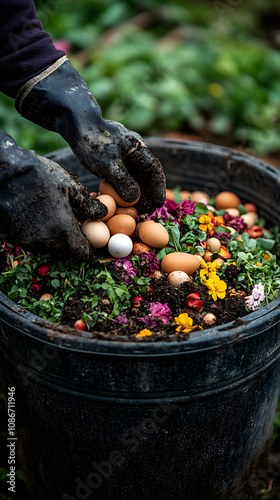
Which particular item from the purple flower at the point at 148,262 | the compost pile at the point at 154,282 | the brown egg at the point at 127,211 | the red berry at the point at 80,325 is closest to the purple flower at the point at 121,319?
the compost pile at the point at 154,282

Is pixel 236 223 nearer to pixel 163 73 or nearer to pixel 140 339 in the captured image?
pixel 140 339

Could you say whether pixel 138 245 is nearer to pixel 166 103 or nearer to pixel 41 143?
pixel 41 143

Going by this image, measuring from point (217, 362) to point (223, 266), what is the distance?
1.65 ft

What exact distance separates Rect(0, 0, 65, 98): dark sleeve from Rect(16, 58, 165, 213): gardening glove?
38 mm

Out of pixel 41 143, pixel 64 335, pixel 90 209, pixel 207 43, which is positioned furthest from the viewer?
pixel 207 43

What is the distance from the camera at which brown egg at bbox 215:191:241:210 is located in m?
A: 2.38

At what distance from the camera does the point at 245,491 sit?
188cm

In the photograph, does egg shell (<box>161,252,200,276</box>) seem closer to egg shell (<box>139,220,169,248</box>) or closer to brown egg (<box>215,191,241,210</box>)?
egg shell (<box>139,220,169,248</box>)

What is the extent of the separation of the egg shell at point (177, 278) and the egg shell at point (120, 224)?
25 cm

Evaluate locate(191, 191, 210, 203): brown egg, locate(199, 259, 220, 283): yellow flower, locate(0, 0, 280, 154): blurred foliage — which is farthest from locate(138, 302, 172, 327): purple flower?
locate(0, 0, 280, 154): blurred foliage

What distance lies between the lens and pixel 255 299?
1610 millimetres

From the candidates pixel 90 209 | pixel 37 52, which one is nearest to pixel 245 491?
pixel 90 209

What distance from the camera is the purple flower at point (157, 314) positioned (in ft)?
4.97

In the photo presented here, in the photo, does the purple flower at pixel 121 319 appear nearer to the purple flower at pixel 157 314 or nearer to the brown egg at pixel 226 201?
the purple flower at pixel 157 314
